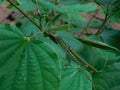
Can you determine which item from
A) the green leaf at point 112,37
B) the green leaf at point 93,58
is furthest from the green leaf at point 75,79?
the green leaf at point 112,37

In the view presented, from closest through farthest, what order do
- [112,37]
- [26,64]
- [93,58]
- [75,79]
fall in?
[26,64] < [75,79] < [93,58] < [112,37]

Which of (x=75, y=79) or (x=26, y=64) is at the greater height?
(x=26, y=64)

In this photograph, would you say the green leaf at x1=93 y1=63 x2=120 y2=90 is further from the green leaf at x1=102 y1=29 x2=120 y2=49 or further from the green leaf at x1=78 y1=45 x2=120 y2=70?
the green leaf at x1=102 y1=29 x2=120 y2=49

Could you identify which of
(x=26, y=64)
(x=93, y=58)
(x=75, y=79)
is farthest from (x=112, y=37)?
(x=26, y=64)

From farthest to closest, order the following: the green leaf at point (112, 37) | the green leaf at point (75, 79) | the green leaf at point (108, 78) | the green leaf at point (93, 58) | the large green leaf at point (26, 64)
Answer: the green leaf at point (112, 37) < the green leaf at point (93, 58) < the green leaf at point (108, 78) < the green leaf at point (75, 79) < the large green leaf at point (26, 64)

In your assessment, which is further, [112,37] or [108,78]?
[112,37]

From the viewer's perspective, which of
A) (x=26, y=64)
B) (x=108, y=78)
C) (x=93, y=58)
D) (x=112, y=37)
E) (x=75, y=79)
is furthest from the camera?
(x=112, y=37)

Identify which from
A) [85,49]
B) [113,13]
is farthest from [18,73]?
[113,13]

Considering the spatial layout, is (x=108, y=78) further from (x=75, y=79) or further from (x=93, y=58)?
(x=93, y=58)

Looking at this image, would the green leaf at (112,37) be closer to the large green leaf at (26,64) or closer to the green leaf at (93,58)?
the green leaf at (93,58)
